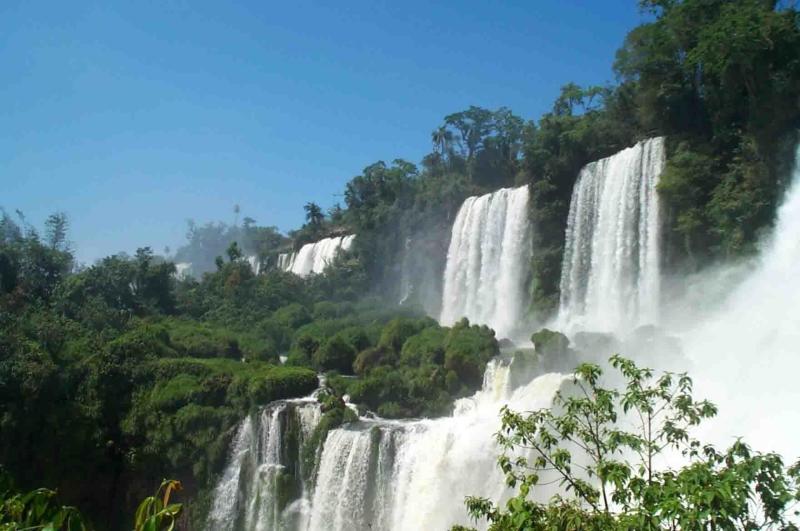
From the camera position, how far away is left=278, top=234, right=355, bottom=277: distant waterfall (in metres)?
46.5

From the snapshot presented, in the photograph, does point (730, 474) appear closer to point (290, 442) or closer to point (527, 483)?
point (527, 483)

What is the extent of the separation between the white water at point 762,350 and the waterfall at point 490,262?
442 inches

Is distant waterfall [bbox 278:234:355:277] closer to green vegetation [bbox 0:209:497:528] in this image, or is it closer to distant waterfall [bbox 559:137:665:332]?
green vegetation [bbox 0:209:497:528]

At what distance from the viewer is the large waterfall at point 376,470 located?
635 inches

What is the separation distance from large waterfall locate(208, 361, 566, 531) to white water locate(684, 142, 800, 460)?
13.0 feet

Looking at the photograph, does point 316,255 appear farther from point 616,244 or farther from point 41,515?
point 41,515

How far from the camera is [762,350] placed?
Answer: 15.4m

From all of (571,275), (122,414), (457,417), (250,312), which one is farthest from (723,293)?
(250,312)

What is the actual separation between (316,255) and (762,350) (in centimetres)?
→ 3663

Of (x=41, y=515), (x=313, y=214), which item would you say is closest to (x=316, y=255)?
(x=313, y=214)

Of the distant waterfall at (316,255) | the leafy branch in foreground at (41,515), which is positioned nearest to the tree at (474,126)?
the distant waterfall at (316,255)

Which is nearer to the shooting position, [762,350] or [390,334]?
[762,350]

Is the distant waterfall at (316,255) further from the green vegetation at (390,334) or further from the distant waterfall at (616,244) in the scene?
the distant waterfall at (616,244)

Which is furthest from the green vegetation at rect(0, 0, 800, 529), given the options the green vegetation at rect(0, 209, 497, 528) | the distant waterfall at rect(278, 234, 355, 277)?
the distant waterfall at rect(278, 234, 355, 277)
